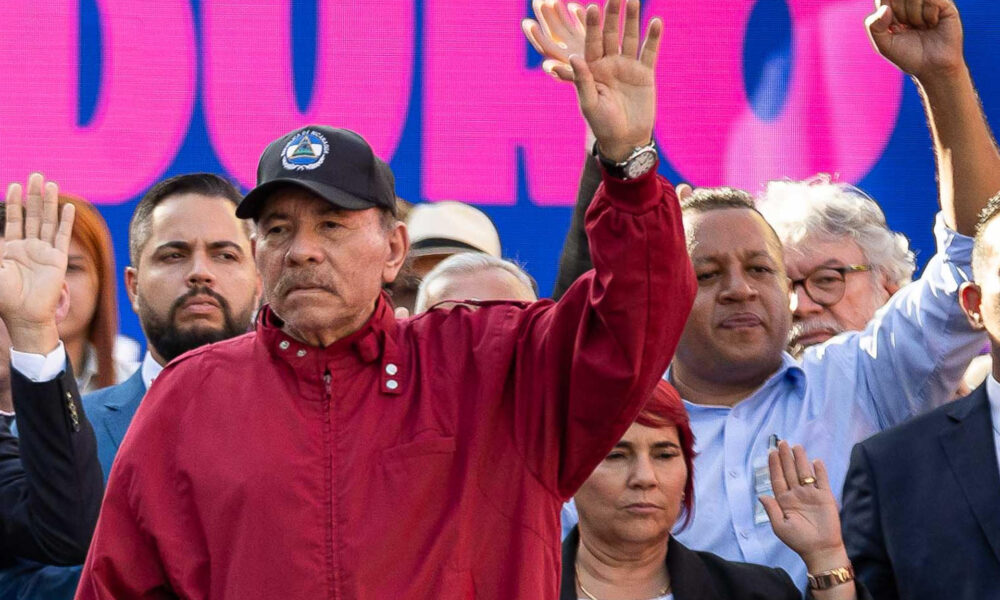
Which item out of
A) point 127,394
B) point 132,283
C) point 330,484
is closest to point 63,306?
point 132,283

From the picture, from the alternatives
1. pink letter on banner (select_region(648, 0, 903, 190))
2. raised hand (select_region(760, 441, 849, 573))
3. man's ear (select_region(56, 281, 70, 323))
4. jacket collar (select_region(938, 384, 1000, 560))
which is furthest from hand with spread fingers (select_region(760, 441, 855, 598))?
man's ear (select_region(56, 281, 70, 323))

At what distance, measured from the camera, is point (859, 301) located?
15.0 ft

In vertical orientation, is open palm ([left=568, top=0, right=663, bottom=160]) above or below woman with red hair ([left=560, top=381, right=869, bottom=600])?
above

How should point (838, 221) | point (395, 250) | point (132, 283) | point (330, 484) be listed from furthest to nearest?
point (838, 221), point (132, 283), point (395, 250), point (330, 484)

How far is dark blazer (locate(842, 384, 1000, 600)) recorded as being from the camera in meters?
3.11

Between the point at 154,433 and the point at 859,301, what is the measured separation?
8.51 ft

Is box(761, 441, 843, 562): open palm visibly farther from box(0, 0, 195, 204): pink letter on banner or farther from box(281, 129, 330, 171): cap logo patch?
box(0, 0, 195, 204): pink letter on banner

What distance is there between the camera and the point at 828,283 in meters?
4.60

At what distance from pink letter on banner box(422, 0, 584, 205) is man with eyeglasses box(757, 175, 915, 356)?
82cm

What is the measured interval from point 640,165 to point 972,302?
124cm

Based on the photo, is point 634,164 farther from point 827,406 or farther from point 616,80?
point 827,406

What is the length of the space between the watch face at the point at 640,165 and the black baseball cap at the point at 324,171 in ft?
1.89

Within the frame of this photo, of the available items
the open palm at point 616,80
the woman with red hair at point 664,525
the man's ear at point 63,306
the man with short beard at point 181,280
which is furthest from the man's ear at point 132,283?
the open palm at point 616,80

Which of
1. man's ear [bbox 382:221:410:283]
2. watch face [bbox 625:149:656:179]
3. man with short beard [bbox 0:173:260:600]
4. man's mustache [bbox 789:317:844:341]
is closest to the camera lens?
watch face [bbox 625:149:656:179]
